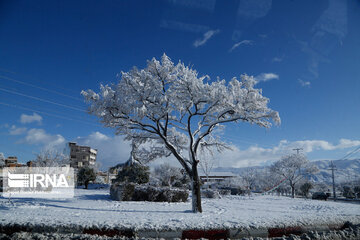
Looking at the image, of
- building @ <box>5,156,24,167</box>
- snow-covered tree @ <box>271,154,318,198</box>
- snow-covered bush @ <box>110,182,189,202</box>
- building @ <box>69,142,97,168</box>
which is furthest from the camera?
building @ <box>69,142,97,168</box>

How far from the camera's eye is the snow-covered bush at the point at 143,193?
14852 mm

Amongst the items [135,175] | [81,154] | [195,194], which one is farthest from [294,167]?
[81,154]

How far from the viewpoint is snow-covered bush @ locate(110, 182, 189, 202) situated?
1485 centimetres

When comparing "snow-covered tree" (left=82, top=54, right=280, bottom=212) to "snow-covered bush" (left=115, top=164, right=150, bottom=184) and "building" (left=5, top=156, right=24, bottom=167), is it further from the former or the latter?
"building" (left=5, top=156, right=24, bottom=167)

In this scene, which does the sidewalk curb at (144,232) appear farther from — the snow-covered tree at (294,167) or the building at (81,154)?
the building at (81,154)

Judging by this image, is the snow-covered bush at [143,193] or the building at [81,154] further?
the building at [81,154]

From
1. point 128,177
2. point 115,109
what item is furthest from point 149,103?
point 128,177

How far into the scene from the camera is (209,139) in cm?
1370

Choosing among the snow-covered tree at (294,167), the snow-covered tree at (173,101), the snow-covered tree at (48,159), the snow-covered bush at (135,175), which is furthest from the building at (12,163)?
the snow-covered tree at (294,167)

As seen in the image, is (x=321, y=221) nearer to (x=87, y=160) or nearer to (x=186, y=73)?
(x=186, y=73)

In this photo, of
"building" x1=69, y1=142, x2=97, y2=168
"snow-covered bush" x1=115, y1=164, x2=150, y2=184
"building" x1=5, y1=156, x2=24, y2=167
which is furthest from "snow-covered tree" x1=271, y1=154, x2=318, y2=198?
"building" x1=69, y1=142, x2=97, y2=168

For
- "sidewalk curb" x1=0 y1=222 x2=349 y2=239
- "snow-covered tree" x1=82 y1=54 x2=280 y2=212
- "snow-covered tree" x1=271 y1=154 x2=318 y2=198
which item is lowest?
"snow-covered tree" x1=271 y1=154 x2=318 y2=198

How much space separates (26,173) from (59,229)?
69.1 ft

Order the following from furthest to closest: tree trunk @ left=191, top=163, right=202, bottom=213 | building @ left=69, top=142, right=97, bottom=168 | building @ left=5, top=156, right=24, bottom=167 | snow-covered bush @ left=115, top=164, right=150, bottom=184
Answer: building @ left=69, top=142, right=97, bottom=168 < building @ left=5, top=156, right=24, bottom=167 < snow-covered bush @ left=115, top=164, right=150, bottom=184 < tree trunk @ left=191, top=163, right=202, bottom=213
